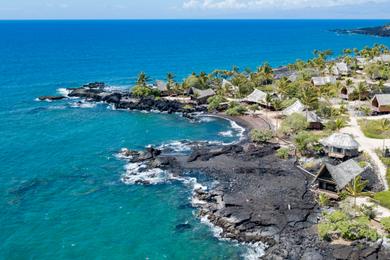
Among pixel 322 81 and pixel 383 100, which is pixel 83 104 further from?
pixel 383 100

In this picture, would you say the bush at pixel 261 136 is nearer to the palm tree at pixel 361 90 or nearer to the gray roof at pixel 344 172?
the gray roof at pixel 344 172

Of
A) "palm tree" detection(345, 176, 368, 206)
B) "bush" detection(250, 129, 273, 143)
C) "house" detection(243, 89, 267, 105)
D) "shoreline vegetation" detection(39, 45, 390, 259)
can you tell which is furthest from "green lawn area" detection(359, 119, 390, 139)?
"house" detection(243, 89, 267, 105)

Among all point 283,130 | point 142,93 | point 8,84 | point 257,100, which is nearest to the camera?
point 283,130

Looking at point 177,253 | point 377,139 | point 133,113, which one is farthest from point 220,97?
point 177,253

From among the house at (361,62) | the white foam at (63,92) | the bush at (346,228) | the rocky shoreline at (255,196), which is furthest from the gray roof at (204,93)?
the bush at (346,228)

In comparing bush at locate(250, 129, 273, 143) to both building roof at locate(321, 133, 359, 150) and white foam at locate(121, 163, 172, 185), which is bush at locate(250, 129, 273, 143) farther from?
white foam at locate(121, 163, 172, 185)

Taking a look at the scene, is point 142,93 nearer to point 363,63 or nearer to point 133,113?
point 133,113
